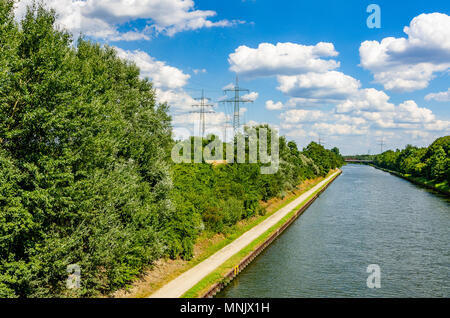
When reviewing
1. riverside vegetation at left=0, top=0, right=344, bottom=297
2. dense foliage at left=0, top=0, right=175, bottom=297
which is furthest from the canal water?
dense foliage at left=0, top=0, right=175, bottom=297

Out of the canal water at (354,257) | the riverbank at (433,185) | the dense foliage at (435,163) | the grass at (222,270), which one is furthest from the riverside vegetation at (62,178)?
the dense foliage at (435,163)

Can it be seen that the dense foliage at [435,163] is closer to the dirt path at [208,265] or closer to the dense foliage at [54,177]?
the dirt path at [208,265]

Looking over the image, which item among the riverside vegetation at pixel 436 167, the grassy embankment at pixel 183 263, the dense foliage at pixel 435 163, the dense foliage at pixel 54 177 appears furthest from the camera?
the dense foliage at pixel 435 163

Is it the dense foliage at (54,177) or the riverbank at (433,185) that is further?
the riverbank at (433,185)

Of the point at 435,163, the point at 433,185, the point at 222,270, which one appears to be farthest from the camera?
the point at 435,163

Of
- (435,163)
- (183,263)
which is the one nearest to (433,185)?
(435,163)

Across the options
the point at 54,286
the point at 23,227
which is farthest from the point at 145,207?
the point at 23,227

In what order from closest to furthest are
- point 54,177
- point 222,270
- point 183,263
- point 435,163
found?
point 54,177
point 222,270
point 183,263
point 435,163

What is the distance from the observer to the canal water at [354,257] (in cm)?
2848

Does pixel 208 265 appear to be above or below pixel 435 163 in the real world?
below

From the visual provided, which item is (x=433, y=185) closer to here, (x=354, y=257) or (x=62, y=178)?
(x=354, y=257)

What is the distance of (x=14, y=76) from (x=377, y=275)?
29.8 metres

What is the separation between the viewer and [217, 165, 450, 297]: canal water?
28484mm

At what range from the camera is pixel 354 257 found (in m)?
36.3
